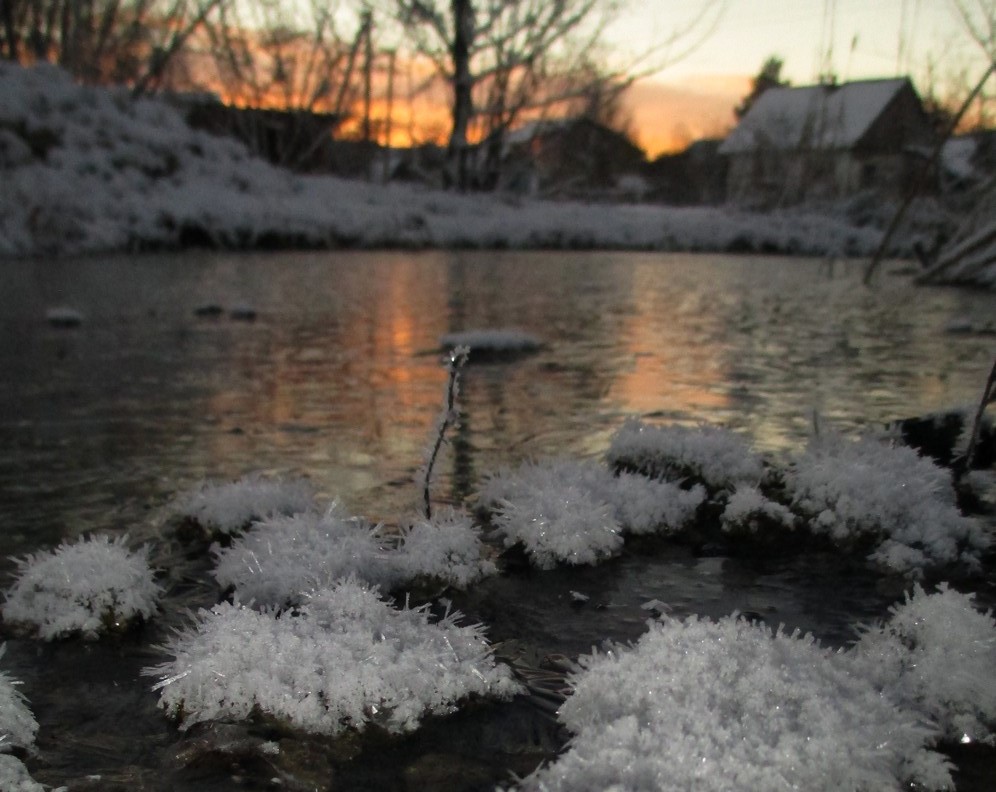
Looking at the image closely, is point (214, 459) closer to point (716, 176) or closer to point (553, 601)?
point (553, 601)

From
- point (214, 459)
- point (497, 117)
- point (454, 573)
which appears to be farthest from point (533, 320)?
point (497, 117)

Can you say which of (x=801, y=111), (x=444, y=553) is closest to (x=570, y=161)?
(x=801, y=111)

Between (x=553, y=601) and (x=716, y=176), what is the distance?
52.0 meters

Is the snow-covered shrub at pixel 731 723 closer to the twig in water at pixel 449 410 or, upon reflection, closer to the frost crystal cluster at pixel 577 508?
the frost crystal cluster at pixel 577 508

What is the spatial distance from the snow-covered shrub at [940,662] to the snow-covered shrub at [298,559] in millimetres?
1057

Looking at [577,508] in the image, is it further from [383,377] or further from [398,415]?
[383,377]

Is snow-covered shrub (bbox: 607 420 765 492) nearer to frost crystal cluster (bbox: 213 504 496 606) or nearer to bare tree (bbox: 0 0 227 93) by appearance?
frost crystal cluster (bbox: 213 504 496 606)

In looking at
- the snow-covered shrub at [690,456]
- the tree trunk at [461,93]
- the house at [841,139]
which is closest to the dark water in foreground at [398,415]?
the snow-covered shrub at [690,456]

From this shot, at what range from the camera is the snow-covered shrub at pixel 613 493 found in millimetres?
2365

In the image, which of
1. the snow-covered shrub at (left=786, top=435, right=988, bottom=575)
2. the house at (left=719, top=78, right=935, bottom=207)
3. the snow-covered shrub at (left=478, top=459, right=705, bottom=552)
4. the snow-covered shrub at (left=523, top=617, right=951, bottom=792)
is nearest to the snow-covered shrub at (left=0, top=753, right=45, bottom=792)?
the snow-covered shrub at (left=523, top=617, right=951, bottom=792)

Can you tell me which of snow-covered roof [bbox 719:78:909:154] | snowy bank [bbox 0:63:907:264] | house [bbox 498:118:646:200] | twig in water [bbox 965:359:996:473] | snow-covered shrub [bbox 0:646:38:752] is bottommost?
snow-covered shrub [bbox 0:646:38:752]

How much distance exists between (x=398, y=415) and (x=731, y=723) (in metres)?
2.61

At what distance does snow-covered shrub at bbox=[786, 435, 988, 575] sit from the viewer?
86.8 inches

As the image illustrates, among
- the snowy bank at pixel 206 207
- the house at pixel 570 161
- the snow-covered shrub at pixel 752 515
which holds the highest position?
the house at pixel 570 161
